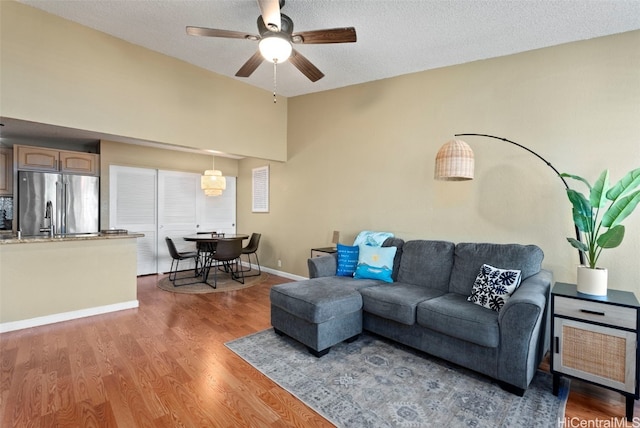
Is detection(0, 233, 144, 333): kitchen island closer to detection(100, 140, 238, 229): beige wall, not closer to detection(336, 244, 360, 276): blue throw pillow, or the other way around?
detection(100, 140, 238, 229): beige wall

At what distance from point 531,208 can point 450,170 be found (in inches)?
36.4

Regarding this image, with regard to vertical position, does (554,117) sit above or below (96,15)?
below

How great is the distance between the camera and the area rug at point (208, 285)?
4594mm

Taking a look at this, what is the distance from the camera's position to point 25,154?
14.2 ft

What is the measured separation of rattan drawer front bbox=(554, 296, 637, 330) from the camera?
1.89 metres

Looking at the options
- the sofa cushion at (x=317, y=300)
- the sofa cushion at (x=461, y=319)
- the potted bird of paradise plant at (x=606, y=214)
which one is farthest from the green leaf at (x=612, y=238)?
the sofa cushion at (x=317, y=300)

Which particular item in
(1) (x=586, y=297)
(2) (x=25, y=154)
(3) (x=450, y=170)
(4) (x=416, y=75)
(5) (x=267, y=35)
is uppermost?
(4) (x=416, y=75)

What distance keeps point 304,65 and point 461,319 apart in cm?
274

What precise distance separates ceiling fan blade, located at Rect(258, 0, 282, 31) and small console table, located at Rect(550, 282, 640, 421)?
2969 millimetres

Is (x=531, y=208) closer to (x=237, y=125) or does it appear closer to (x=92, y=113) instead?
(x=237, y=125)

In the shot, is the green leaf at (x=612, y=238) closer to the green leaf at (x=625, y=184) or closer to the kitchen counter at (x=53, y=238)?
the green leaf at (x=625, y=184)

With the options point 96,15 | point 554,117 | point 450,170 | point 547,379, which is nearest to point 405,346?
point 547,379

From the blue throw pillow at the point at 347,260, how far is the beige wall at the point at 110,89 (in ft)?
8.02
